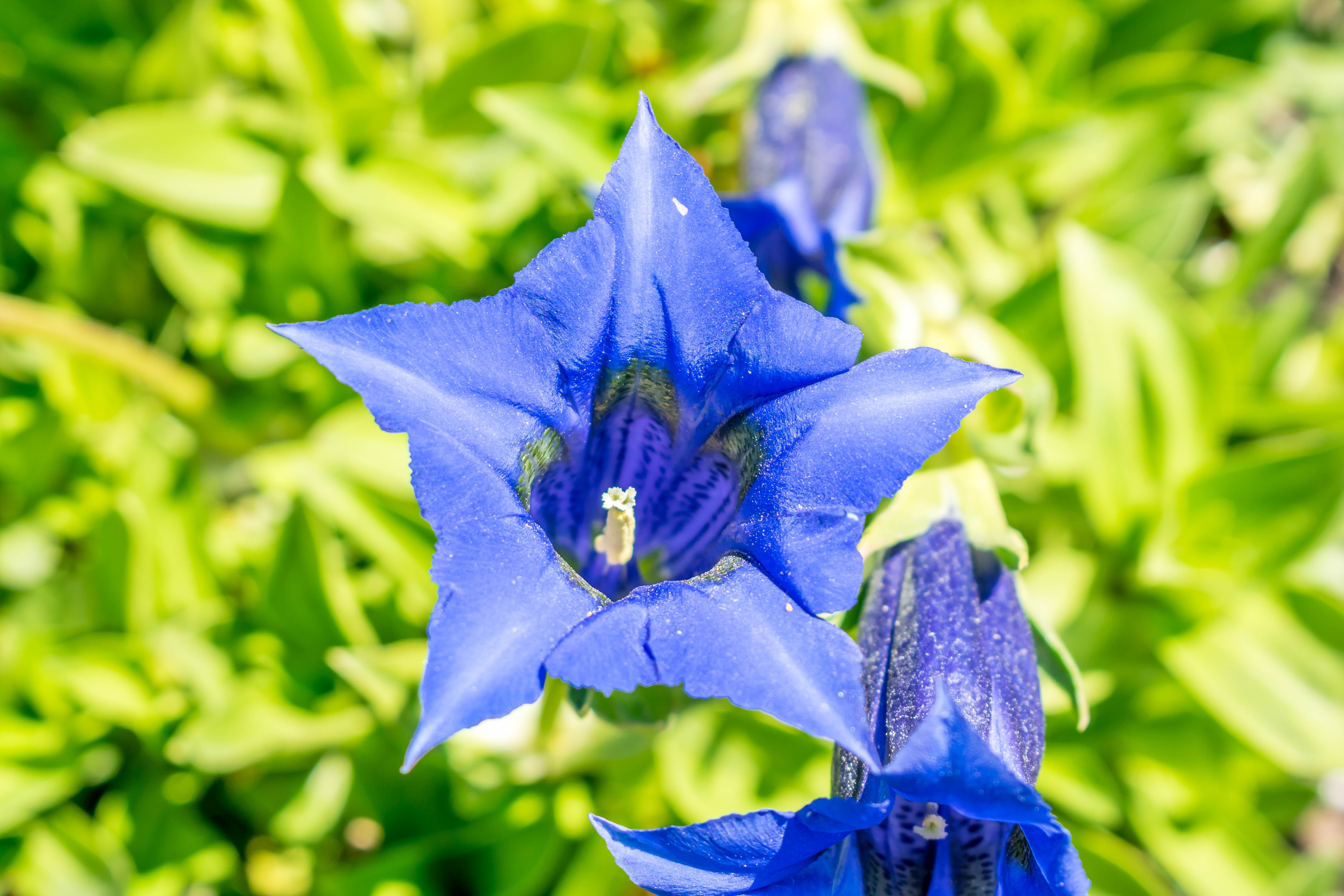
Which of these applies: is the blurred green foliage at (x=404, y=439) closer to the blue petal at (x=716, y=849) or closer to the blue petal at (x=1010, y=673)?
the blue petal at (x=1010, y=673)

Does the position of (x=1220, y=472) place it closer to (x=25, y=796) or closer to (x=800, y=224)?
(x=800, y=224)

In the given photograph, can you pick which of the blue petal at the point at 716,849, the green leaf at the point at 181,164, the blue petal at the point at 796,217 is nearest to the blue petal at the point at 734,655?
the blue petal at the point at 716,849

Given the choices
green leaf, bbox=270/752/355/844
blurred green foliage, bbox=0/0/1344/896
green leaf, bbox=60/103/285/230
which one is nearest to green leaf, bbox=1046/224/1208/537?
blurred green foliage, bbox=0/0/1344/896

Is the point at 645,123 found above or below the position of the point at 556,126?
above

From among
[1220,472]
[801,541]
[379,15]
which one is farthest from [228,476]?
[1220,472]

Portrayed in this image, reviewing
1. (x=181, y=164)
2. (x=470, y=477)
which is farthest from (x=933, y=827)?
(x=181, y=164)

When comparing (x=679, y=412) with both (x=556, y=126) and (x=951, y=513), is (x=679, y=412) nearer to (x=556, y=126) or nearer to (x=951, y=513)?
(x=951, y=513)
